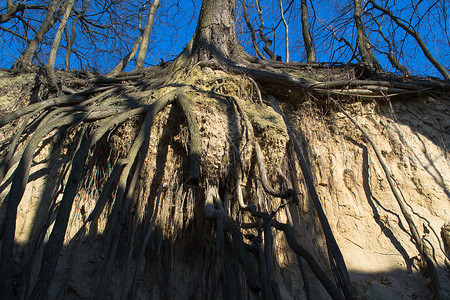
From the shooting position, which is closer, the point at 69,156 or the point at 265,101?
the point at 69,156

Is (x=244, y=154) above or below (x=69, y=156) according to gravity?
below

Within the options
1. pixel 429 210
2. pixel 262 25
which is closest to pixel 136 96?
pixel 429 210

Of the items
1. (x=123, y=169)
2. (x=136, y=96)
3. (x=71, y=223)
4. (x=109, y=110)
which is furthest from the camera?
(x=136, y=96)

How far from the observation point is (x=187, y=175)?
9.27 ft

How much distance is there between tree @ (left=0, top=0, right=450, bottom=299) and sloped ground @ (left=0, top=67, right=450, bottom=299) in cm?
2

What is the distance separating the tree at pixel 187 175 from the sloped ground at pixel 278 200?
2 centimetres

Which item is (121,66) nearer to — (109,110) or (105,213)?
Result: (109,110)

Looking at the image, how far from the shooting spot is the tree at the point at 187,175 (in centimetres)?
208

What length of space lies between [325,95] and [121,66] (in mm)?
3759

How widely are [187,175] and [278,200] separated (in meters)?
0.90

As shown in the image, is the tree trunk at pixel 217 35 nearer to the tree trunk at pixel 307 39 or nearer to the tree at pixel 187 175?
the tree at pixel 187 175

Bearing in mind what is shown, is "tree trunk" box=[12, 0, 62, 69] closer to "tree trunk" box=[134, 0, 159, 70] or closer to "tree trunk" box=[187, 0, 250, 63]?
"tree trunk" box=[134, 0, 159, 70]

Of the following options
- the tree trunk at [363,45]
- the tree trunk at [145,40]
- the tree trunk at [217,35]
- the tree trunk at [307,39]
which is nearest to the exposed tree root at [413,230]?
the tree trunk at [363,45]

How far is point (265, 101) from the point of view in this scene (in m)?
3.78
